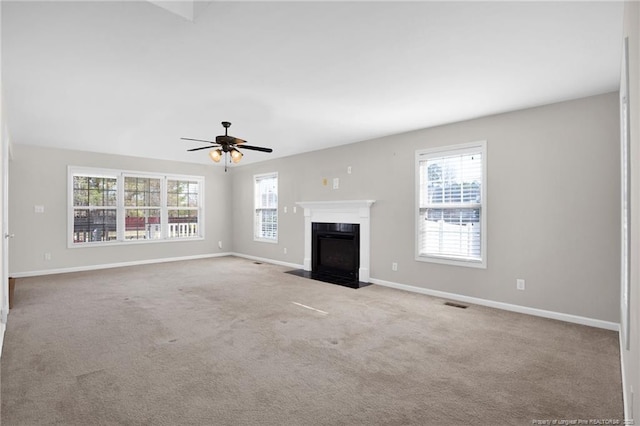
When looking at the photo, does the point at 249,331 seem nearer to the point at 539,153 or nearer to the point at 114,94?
the point at 114,94

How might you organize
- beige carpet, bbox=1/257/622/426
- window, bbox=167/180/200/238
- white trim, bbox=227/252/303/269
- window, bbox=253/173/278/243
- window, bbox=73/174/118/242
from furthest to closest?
window, bbox=167/180/200/238, window, bbox=253/173/278/243, white trim, bbox=227/252/303/269, window, bbox=73/174/118/242, beige carpet, bbox=1/257/622/426

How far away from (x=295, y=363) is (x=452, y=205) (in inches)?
124

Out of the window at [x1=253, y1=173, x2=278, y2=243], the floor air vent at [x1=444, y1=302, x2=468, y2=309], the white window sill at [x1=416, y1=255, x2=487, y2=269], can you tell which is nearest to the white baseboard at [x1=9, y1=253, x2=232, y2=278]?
the window at [x1=253, y1=173, x2=278, y2=243]

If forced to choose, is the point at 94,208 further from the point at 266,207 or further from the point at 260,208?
the point at 266,207

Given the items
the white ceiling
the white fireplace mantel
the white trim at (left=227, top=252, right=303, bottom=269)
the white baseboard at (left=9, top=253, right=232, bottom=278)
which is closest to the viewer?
the white ceiling

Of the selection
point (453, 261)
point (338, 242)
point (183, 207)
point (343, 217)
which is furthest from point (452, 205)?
point (183, 207)

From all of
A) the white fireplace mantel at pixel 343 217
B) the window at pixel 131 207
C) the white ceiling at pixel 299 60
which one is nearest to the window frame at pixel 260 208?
the white fireplace mantel at pixel 343 217

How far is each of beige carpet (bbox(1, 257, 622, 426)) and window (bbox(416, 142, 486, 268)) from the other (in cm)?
74

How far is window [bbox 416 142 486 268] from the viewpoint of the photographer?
14.7 ft

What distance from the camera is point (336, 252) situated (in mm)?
6398

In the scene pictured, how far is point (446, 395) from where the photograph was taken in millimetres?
2242

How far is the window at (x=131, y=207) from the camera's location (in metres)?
6.80

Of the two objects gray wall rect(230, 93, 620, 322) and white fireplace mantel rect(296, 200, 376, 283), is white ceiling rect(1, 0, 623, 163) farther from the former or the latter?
white fireplace mantel rect(296, 200, 376, 283)

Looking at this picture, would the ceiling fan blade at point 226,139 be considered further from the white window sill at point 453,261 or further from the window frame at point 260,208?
the window frame at point 260,208
